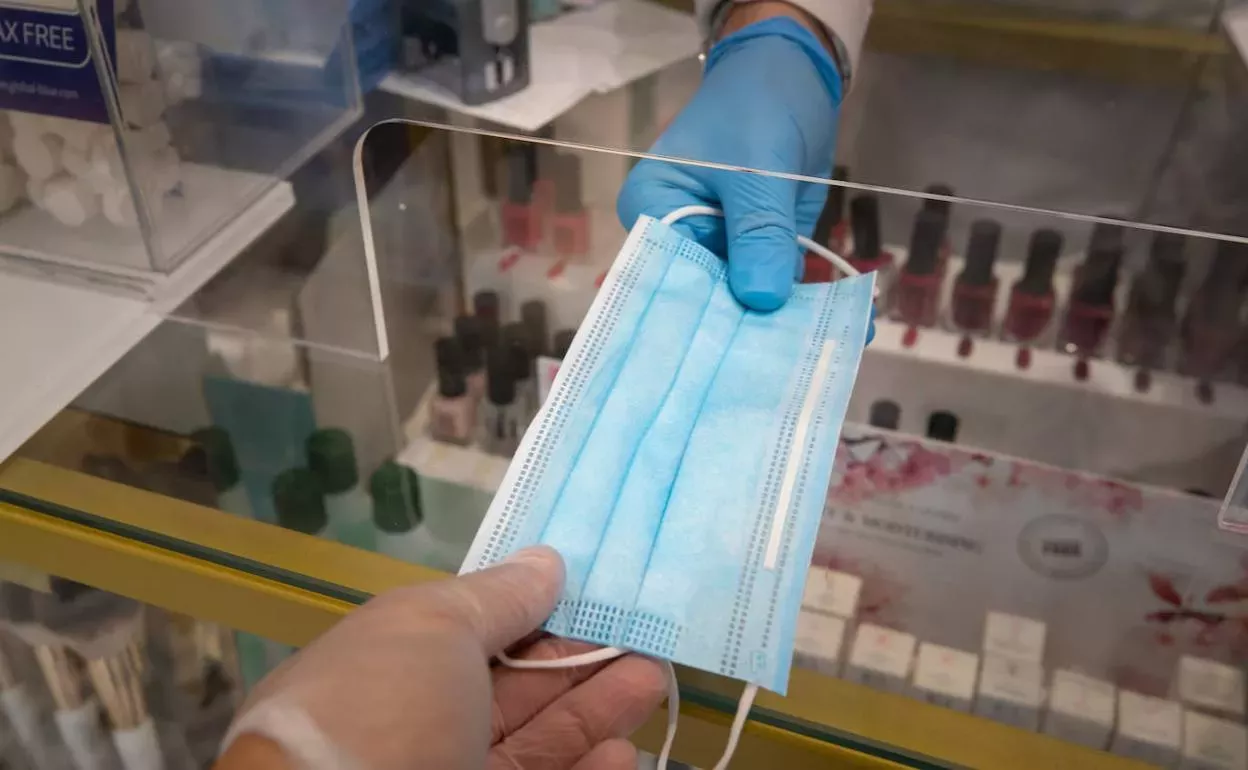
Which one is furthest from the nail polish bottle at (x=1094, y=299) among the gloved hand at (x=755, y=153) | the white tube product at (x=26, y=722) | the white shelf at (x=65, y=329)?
the white tube product at (x=26, y=722)

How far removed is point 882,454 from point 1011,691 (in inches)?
6.6

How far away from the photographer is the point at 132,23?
739mm

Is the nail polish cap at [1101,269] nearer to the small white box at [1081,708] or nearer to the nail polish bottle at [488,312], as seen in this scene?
the small white box at [1081,708]

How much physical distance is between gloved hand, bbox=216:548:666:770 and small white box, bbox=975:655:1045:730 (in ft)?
0.68

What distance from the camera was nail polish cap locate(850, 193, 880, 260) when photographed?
80 centimetres

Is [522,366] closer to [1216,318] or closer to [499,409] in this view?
[499,409]

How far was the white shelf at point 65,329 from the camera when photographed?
0.65m

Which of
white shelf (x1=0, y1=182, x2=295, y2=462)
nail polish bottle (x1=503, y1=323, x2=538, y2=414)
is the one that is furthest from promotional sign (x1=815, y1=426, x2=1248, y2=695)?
white shelf (x1=0, y1=182, x2=295, y2=462)

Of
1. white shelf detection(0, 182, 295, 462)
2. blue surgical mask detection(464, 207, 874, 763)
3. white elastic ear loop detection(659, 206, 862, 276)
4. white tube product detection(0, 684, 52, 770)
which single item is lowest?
white tube product detection(0, 684, 52, 770)

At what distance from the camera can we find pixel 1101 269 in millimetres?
772

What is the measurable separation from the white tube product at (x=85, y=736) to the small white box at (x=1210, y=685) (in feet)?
2.72

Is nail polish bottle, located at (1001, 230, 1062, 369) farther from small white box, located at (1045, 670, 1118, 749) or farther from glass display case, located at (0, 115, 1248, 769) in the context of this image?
small white box, located at (1045, 670, 1118, 749)

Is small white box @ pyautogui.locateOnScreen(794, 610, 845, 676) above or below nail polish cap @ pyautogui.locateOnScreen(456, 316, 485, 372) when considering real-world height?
below

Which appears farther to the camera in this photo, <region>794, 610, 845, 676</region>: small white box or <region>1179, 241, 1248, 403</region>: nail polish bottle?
<region>1179, 241, 1248, 403</region>: nail polish bottle
